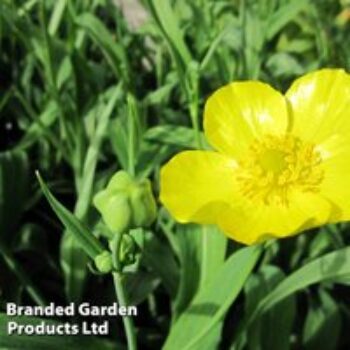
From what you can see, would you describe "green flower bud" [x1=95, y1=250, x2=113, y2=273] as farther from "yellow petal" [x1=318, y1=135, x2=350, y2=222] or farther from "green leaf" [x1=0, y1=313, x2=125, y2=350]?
"yellow petal" [x1=318, y1=135, x2=350, y2=222]

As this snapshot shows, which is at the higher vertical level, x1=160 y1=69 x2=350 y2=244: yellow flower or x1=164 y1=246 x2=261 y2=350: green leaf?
x1=160 y1=69 x2=350 y2=244: yellow flower

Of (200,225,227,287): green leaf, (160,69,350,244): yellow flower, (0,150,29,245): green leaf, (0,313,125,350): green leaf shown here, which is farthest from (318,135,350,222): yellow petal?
(0,150,29,245): green leaf

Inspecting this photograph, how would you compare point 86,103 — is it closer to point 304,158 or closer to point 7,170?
point 7,170

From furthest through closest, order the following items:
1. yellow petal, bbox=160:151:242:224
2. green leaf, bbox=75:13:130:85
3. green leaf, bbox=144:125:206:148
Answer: green leaf, bbox=75:13:130:85 < green leaf, bbox=144:125:206:148 < yellow petal, bbox=160:151:242:224

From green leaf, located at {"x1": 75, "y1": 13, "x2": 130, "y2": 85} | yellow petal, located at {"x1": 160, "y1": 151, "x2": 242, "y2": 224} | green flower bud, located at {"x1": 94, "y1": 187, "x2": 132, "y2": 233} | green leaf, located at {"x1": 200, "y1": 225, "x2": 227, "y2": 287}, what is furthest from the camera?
green leaf, located at {"x1": 75, "y1": 13, "x2": 130, "y2": 85}

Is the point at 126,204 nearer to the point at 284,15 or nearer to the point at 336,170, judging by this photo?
the point at 336,170

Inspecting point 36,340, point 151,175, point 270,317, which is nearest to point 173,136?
point 151,175

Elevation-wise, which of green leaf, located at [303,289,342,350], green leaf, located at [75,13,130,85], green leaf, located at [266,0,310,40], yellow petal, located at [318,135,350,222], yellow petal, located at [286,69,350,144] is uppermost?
green leaf, located at [75,13,130,85]

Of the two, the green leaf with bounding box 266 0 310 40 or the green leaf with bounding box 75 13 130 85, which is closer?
the green leaf with bounding box 75 13 130 85
